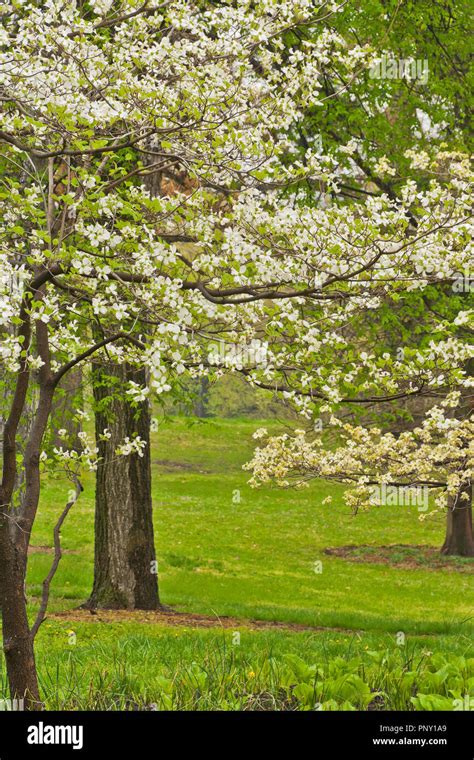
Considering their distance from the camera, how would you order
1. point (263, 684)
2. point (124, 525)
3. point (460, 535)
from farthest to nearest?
point (460, 535), point (124, 525), point (263, 684)

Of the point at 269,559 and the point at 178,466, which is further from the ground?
the point at 178,466

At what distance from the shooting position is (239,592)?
18375 mm

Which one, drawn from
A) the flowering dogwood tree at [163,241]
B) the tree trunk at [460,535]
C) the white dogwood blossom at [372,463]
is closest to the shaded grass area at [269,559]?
the white dogwood blossom at [372,463]

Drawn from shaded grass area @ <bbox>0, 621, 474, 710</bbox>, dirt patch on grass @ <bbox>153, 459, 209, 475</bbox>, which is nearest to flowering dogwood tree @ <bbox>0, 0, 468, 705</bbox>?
shaded grass area @ <bbox>0, 621, 474, 710</bbox>

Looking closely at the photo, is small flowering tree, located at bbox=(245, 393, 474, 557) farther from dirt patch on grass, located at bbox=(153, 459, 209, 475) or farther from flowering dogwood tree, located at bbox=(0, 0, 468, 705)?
dirt patch on grass, located at bbox=(153, 459, 209, 475)

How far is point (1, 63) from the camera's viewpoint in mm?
5902

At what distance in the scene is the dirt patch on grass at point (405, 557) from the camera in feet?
77.9

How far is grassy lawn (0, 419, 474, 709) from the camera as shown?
602 cm

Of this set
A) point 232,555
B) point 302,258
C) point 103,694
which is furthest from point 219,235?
point 232,555

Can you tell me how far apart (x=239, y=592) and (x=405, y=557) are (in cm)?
823

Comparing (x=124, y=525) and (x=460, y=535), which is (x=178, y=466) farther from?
(x=124, y=525)

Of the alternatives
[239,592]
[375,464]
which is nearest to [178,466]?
[239,592]

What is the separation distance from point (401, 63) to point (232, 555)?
1486cm
